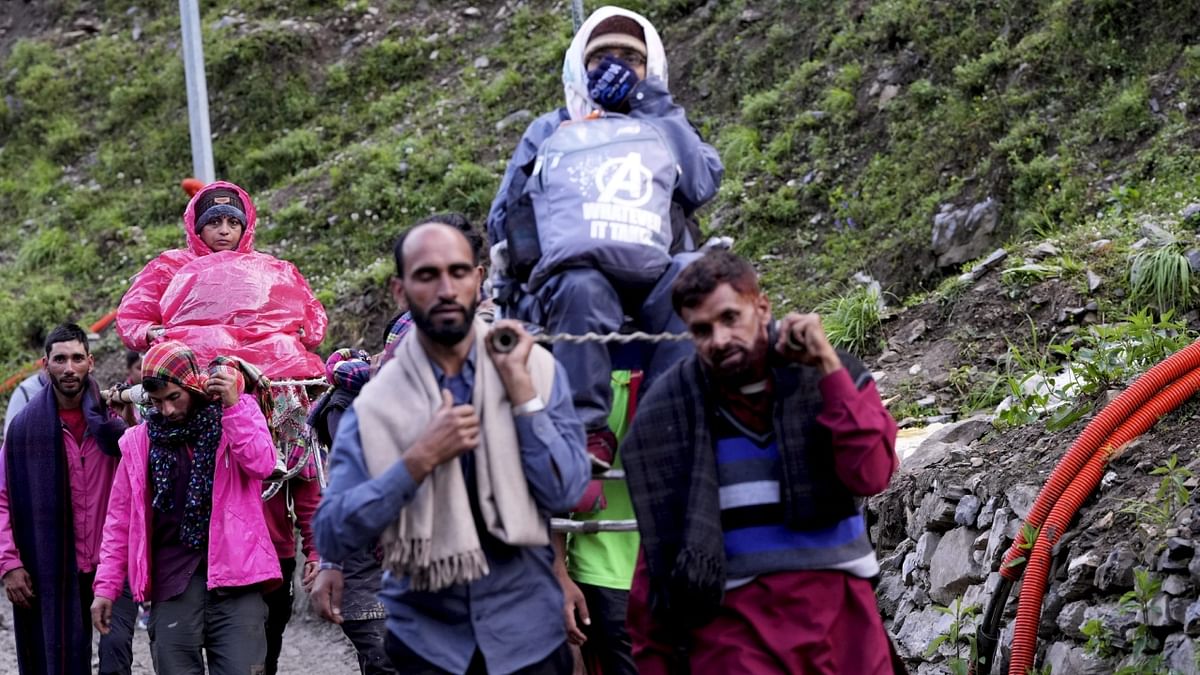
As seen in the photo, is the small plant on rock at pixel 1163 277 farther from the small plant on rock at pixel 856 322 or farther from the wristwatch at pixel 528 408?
the wristwatch at pixel 528 408

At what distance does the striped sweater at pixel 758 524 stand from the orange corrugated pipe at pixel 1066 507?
4.45 feet

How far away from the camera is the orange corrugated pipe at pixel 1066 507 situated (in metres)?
5.05

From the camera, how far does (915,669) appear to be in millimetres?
5789

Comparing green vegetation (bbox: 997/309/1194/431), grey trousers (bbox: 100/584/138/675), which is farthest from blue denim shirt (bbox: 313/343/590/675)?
grey trousers (bbox: 100/584/138/675)

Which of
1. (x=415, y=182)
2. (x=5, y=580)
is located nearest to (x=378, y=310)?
(x=415, y=182)

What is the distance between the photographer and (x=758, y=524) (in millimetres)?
3914

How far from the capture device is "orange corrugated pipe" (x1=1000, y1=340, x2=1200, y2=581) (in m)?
5.33

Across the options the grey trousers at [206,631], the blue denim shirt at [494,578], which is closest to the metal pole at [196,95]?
the grey trousers at [206,631]

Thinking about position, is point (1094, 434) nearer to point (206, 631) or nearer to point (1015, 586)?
point (1015, 586)

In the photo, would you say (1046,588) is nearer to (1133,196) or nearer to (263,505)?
(263,505)

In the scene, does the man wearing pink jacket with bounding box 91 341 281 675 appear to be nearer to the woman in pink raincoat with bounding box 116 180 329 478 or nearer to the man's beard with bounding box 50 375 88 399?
the woman in pink raincoat with bounding box 116 180 329 478

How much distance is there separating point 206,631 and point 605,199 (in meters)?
2.50

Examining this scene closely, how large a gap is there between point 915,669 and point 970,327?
239cm

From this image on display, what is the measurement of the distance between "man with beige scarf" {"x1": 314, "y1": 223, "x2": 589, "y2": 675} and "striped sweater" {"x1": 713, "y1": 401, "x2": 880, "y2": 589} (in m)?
0.35
